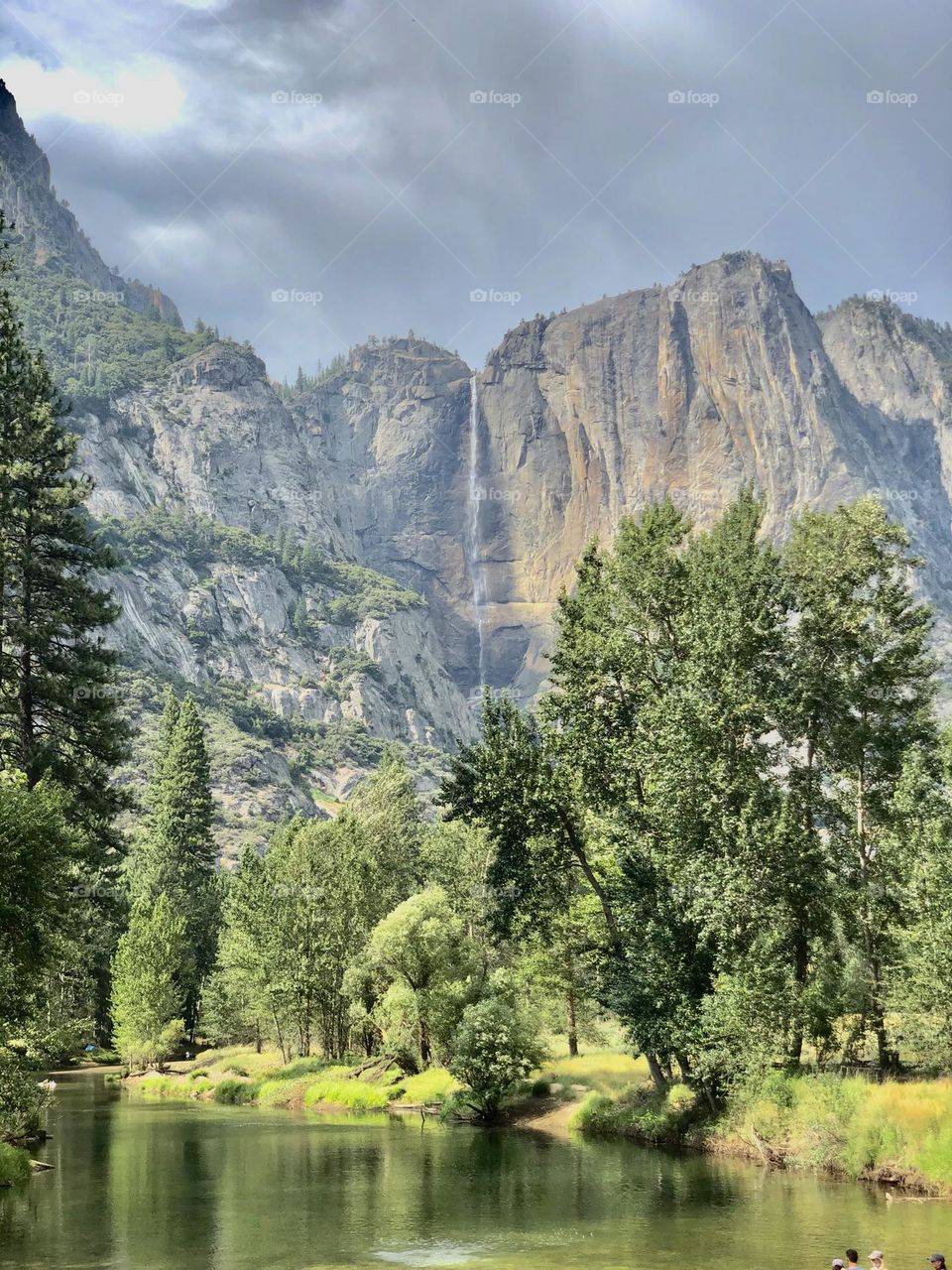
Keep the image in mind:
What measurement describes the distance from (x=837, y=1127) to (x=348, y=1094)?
37.1m

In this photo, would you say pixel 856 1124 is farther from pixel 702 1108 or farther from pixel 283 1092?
pixel 283 1092

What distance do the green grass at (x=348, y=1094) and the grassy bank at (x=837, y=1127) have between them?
2338 cm

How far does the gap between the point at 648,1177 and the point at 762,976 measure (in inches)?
300

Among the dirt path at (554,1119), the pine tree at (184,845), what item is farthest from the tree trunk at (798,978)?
the pine tree at (184,845)

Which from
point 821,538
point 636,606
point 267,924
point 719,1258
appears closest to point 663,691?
point 636,606

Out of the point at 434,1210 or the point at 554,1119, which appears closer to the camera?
the point at 434,1210

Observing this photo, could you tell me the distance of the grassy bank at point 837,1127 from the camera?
32000mm

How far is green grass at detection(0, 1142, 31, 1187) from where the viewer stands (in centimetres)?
3703

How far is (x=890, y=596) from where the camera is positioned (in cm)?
4484

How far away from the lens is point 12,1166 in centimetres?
3791

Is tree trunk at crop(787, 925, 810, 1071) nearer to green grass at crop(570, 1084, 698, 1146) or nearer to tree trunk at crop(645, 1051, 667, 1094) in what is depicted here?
green grass at crop(570, 1084, 698, 1146)

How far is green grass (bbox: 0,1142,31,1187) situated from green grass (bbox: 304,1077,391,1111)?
26.5 meters

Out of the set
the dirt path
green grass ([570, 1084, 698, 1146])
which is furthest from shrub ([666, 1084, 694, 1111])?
the dirt path

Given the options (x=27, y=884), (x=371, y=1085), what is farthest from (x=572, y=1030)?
(x=27, y=884)
